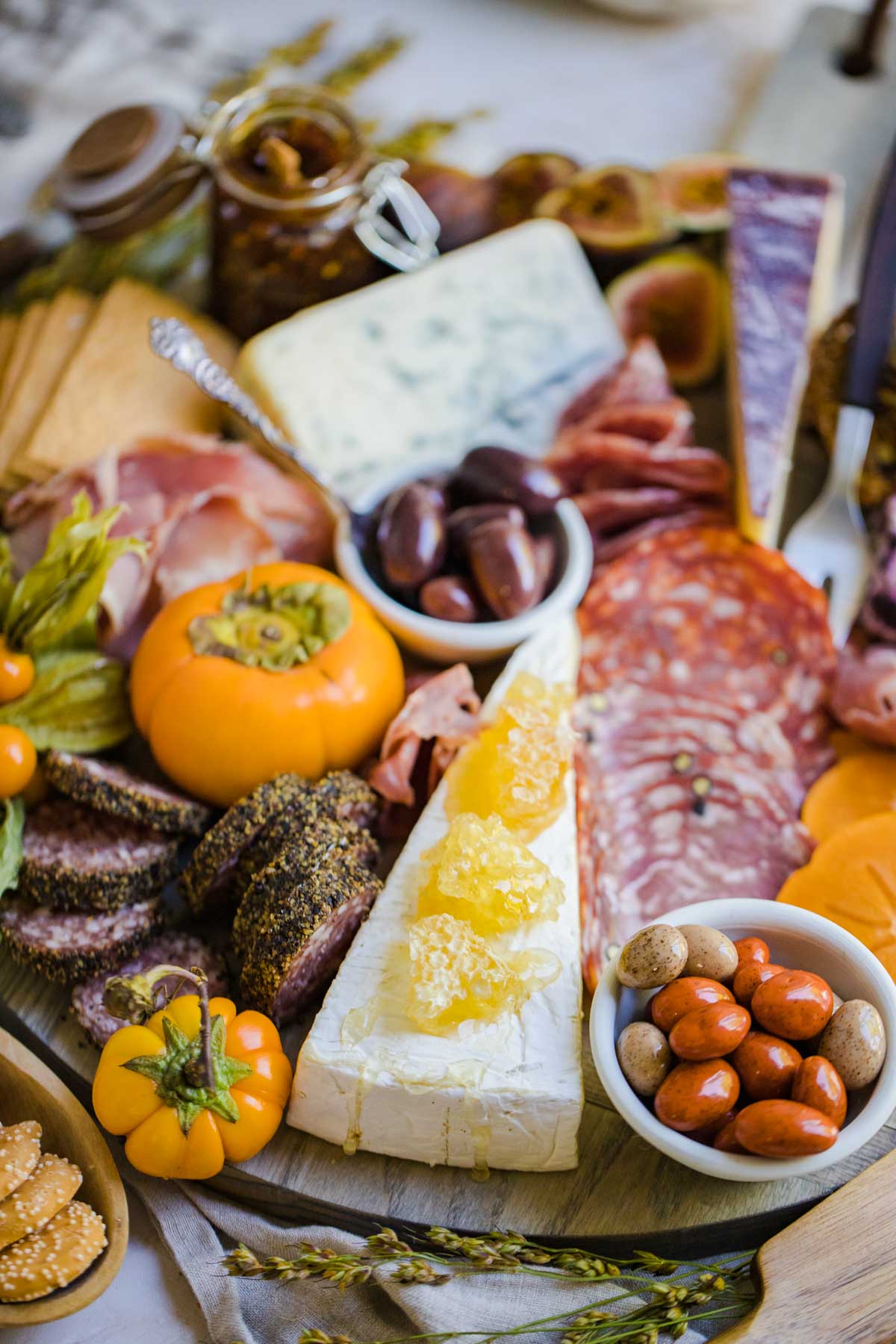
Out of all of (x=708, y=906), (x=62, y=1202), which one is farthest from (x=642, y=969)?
(x=62, y=1202)

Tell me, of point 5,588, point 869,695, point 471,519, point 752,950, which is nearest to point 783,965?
point 752,950

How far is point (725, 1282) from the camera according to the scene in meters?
1.44

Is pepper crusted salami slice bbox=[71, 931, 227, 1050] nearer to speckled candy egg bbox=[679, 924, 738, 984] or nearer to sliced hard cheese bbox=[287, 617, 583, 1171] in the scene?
sliced hard cheese bbox=[287, 617, 583, 1171]

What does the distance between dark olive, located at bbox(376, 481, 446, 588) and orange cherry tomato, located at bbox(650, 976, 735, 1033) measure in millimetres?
814

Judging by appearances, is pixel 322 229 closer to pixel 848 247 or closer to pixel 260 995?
pixel 848 247

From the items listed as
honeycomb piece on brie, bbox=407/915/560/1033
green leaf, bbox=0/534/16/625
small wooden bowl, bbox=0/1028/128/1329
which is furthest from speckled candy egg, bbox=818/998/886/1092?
green leaf, bbox=0/534/16/625

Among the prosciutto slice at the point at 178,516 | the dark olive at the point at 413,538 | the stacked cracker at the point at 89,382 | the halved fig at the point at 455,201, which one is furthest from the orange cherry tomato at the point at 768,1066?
the halved fig at the point at 455,201

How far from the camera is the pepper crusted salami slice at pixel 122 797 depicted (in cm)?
169

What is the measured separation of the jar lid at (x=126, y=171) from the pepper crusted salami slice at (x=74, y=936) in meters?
1.30

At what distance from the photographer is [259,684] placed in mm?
1737

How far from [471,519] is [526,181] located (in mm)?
972

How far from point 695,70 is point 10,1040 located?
2.74 metres

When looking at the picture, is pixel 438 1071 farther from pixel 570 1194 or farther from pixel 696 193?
pixel 696 193

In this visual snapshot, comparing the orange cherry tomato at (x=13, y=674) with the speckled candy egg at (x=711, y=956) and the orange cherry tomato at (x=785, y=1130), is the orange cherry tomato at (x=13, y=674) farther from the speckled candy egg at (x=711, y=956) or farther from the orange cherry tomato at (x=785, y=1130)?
the orange cherry tomato at (x=785, y=1130)
